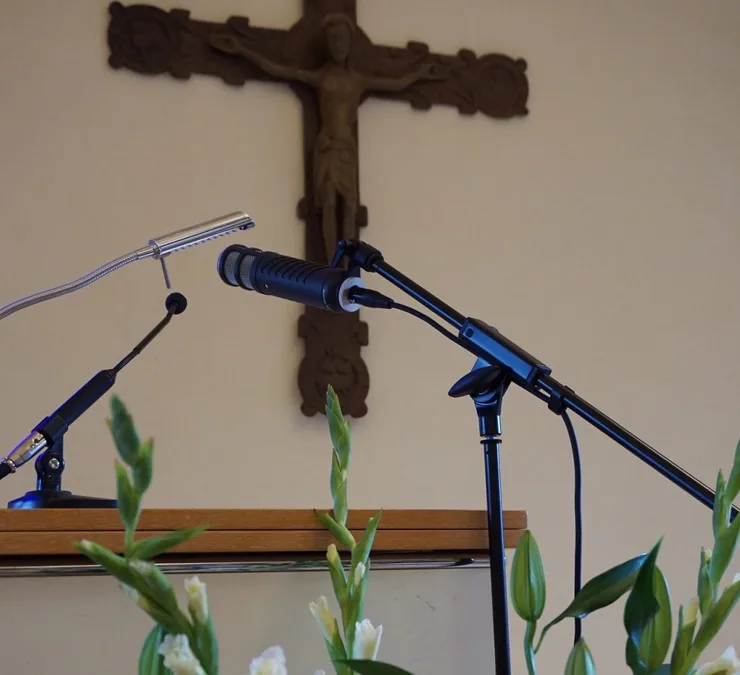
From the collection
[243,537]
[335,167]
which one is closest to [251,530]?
[243,537]

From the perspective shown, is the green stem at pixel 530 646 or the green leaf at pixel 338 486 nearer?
the green stem at pixel 530 646

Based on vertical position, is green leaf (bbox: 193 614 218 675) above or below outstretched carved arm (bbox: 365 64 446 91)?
below

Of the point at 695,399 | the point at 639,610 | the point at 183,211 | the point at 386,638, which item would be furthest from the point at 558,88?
the point at 639,610

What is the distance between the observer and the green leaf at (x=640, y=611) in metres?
0.47

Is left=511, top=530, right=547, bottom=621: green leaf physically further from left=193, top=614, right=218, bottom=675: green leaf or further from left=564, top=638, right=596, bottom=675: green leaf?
left=193, top=614, right=218, bottom=675: green leaf

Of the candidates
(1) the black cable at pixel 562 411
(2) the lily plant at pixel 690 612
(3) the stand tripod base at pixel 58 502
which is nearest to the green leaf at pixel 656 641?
(2) the lily plant at pixel 690 612

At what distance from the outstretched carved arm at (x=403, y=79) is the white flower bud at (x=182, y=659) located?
96.9 inches

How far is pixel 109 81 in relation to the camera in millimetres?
2674

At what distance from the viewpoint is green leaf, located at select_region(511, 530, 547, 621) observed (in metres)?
0.58

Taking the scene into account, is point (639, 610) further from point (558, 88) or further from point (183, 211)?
point (558, 88)

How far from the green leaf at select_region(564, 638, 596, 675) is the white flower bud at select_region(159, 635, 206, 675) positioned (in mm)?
179

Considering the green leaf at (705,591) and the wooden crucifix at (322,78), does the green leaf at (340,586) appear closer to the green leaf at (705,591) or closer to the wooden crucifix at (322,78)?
the green leaf at (705,591)

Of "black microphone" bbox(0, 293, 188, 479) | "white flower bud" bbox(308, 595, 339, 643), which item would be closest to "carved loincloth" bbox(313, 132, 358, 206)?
"black microphone" bbox(0, 293, 188, 479)

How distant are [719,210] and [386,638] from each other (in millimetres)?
2473
